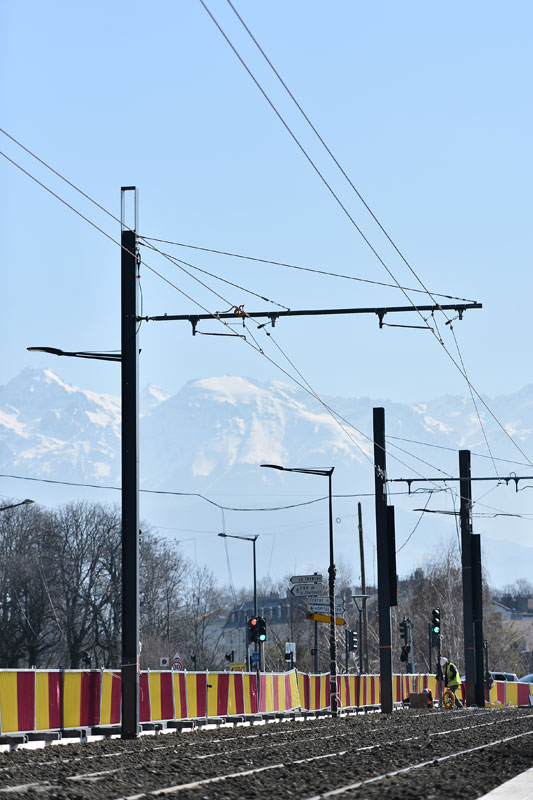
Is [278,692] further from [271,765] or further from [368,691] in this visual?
[271,765]

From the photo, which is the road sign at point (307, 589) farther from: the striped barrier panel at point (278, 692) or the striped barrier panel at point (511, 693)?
the striped barrier panel at point (511, 693)

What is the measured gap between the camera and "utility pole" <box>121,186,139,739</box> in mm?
25234

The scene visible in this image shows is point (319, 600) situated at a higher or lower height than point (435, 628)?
higher

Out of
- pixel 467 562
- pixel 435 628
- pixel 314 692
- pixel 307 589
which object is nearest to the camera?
pixel 307 589

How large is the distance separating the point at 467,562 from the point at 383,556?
10.8 meters

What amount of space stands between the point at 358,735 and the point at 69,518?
2928 inches

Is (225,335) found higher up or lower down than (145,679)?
higher up

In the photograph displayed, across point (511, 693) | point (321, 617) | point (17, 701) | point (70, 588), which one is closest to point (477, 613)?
point (511, 693)

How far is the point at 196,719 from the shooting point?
101ft

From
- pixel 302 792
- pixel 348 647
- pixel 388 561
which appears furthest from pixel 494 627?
pixel 302 792

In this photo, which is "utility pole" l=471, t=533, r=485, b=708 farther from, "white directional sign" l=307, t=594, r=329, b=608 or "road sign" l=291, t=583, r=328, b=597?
"road sign" l=291, t=583, r=328, b=597

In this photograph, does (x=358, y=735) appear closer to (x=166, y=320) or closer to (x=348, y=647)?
(x=166, y=320)

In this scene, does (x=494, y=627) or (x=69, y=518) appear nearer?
(x=69, y=518)

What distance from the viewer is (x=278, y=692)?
40.4 meters
